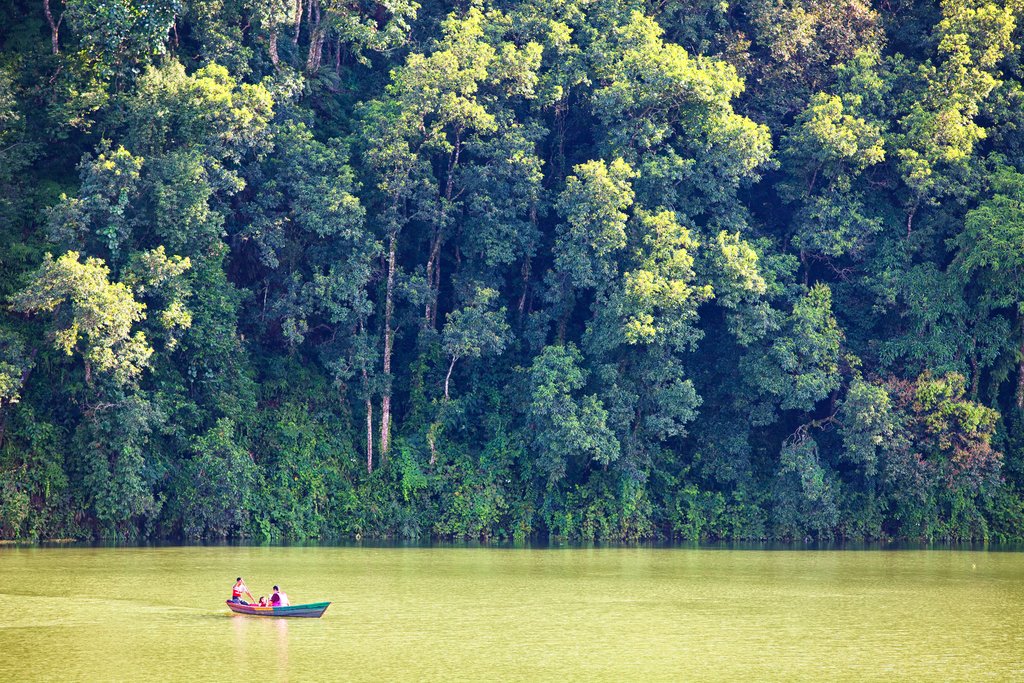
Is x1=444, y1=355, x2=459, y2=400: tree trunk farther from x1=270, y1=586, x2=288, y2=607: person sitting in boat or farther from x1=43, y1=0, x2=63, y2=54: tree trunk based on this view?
x1=270, y1=586, x2=288, y2=607: person sitting in boat

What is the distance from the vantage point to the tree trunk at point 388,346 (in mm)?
38250

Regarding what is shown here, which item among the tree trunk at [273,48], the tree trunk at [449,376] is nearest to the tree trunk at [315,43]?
the tree trunk at [273,48]

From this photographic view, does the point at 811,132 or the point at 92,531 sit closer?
the point at 92,531

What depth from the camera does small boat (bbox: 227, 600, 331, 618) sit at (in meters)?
21.2

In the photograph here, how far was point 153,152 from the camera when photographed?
34.3m

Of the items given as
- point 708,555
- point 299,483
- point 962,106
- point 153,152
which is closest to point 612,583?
point 708,555

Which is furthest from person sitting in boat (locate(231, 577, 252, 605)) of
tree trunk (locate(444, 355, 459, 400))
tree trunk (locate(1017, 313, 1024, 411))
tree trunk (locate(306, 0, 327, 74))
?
tree trunk (locate(1017, 313, 1024, 411))

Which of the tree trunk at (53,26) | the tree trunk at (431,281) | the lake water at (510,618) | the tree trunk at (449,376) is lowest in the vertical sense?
the lake water at (510,618)

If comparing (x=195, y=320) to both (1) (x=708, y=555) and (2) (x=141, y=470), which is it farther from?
(1) (x=708, y=555)

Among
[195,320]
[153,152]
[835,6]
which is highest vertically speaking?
[835,6]

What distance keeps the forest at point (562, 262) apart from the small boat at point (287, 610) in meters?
12.8

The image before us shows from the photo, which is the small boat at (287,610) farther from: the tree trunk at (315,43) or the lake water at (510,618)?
the tree trunk at (315,43)

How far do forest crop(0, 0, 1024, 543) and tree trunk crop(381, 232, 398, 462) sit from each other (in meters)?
0.16

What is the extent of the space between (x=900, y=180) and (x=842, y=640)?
74.5 feet
